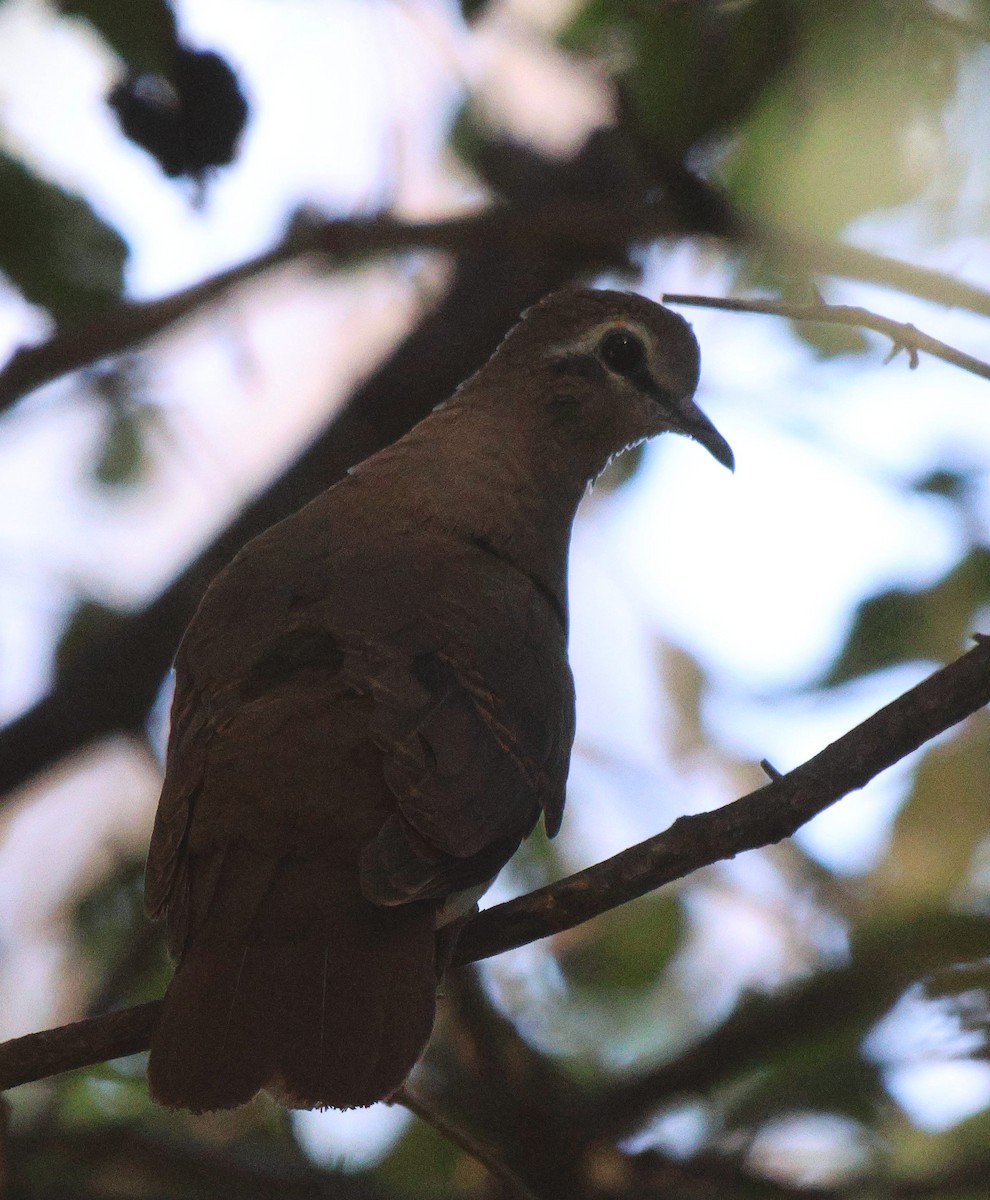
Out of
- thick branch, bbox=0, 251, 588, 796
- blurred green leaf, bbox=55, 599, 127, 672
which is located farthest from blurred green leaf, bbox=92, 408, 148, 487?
thick branch, bbox=0, 251, 588, 796

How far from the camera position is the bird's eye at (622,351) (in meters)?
4.56

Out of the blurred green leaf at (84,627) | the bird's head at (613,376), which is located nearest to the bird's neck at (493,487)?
the bird's head at (613,376)

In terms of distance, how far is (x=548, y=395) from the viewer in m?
4.65

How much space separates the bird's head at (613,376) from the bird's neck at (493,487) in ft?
0.39

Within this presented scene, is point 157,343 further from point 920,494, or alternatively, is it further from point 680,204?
point 920,494

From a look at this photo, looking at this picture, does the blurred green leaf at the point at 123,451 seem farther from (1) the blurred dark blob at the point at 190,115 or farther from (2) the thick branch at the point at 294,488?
(1) the blurred dark blob at the point at 190,115

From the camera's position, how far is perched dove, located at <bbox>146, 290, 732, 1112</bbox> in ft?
9.47

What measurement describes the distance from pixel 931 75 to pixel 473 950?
Answer: 2087mm

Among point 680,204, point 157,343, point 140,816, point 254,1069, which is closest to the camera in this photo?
point 254,1069

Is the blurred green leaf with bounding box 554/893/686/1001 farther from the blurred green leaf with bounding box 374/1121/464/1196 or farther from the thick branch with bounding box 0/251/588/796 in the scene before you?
the thick branch with bounding box 0/251/588/796

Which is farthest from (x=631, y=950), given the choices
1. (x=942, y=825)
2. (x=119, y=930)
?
(x=119, y=930)

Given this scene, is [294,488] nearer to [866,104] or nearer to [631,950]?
[631,950]

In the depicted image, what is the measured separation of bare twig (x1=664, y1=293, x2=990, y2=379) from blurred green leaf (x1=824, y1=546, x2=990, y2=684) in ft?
3.91

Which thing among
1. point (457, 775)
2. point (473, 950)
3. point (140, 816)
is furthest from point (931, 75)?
point (140, 816)
